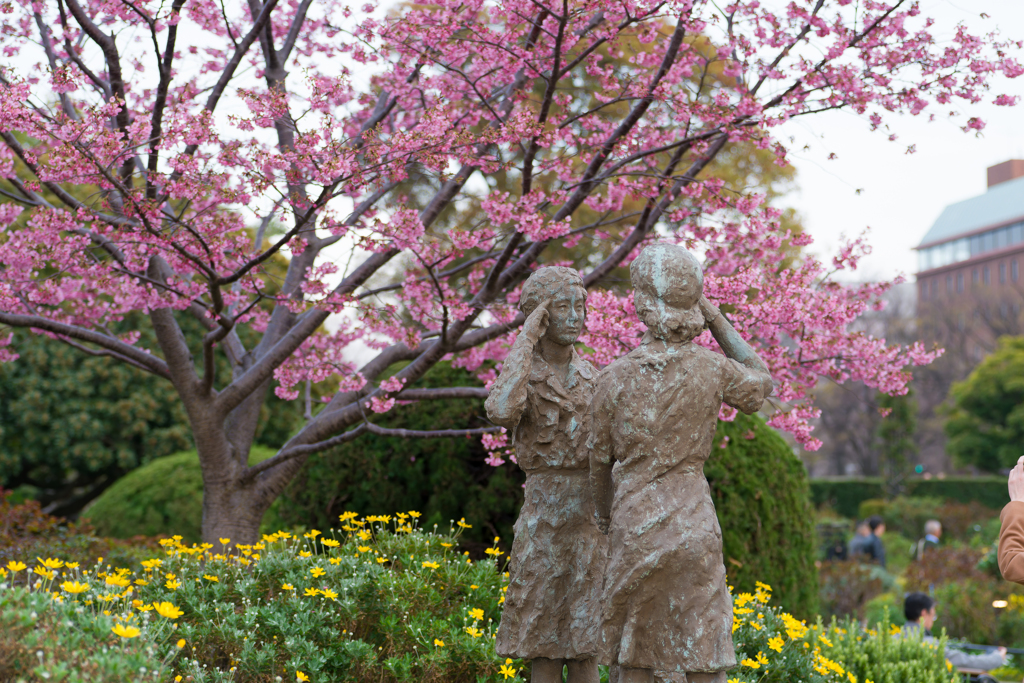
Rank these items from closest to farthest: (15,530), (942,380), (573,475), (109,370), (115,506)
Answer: (573,475)
(15,530)
(115,506)
(109,370)
(942,380)

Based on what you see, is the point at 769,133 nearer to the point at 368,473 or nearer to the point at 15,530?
the point at 368,473

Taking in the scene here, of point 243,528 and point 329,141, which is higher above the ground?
point 329,141

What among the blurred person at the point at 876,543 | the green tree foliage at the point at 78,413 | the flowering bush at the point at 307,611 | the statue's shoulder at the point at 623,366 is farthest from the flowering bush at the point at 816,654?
the green tree foliage at the point at 78,413

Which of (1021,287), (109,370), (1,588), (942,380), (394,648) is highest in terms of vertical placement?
(1021,287)

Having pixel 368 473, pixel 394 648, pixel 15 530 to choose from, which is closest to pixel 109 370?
pixel 15 530

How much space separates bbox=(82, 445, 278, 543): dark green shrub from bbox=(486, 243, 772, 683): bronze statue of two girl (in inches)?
255

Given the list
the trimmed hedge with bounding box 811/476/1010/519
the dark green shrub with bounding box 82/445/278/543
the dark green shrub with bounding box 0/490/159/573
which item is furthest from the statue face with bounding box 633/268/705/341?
the trimmed hedge with bounding box 811/476/1010/519

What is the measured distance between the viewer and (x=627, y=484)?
3043mm

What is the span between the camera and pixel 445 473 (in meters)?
6.71

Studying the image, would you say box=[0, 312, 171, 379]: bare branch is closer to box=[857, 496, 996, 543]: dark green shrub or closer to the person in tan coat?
the person in tan coat

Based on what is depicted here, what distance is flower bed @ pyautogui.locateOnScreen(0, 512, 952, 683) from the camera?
387 cm

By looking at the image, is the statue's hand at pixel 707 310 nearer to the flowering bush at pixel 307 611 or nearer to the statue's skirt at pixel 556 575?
the statue's skirt at pixel 556 575

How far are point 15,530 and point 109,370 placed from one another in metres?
6.66

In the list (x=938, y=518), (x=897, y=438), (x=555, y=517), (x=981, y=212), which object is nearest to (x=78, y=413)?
(x=555, y=517)
